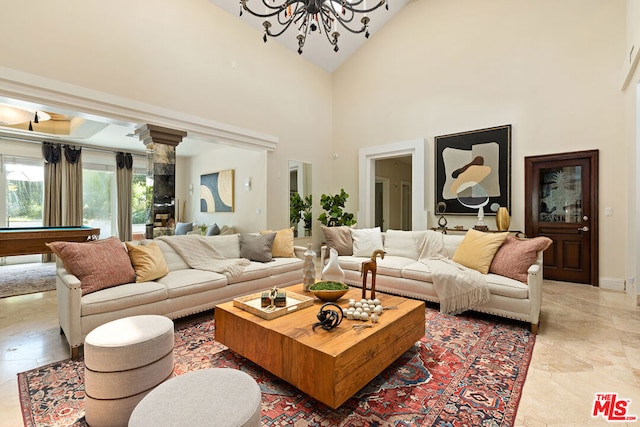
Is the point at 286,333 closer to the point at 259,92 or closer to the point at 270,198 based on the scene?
the point at 270,198

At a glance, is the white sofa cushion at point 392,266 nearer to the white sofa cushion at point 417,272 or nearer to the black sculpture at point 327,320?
the white sofa cushion at point 417,272

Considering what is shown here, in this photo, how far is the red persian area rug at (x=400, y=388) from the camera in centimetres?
160

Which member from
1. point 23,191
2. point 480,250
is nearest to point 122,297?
point 480,250

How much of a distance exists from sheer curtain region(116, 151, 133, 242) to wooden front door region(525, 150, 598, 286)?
8.79 metres

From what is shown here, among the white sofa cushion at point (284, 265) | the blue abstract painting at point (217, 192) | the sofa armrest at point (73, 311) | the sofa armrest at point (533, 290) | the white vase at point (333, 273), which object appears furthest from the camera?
the blue abstract painting at point (217, 192)

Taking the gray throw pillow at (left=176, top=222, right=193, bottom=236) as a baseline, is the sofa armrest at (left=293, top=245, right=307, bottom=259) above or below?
below

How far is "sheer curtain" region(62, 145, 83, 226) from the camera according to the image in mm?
6742

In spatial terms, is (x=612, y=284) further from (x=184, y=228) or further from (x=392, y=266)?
(x=184, y=228)

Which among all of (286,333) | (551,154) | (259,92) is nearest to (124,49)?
(259,92)

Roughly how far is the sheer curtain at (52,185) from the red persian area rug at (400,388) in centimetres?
595

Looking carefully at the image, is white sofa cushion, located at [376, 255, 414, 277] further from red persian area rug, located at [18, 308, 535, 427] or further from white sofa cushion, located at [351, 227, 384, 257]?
red persian area rug, located at [18, 308, 535, 427]

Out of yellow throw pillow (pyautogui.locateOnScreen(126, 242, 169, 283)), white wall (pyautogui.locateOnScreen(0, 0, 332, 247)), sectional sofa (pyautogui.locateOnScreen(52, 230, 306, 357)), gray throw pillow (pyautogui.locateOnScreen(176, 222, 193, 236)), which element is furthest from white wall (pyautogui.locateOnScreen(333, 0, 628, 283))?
yellow throw pillow (pyautogui.locateOnScreen(126, 242, 169, 283))

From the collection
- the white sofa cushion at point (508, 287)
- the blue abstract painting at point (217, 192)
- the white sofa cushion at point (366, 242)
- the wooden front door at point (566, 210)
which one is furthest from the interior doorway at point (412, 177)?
the blue abstract painting at point (217, 192)

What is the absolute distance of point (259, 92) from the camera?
5.73 metres
